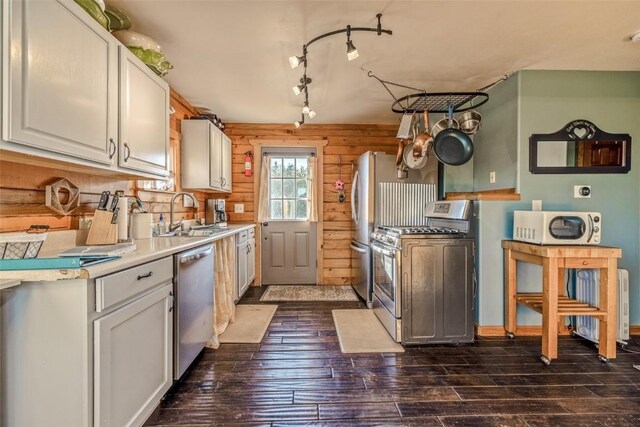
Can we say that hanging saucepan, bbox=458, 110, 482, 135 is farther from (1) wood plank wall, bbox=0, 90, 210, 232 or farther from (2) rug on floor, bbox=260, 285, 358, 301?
(1) wood plank wall, bbox=0, 90, 210, 232

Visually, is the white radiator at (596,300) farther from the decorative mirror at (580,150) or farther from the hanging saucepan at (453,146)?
the hanging saucepan at (453,146)

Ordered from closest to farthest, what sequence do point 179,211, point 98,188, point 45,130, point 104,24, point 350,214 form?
point 45,130, point 104,24, point 98,188, point 179,211, point 350,214

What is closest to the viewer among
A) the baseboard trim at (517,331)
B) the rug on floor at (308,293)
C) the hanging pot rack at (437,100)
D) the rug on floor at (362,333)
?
the rug on floor at (362,333)

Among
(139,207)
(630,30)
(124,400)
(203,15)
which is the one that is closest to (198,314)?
(124,400)

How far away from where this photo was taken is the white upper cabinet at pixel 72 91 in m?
1.16

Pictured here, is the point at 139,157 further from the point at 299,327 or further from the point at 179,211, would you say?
the point at 299,327

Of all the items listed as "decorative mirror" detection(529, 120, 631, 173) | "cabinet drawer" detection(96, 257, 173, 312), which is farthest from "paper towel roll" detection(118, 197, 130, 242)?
"decorative mirror" detection(529, 120, 631, 173)

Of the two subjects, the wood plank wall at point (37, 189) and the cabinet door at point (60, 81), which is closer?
the cabinet door at point (60, 81)

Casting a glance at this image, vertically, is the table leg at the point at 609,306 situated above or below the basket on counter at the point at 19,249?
below

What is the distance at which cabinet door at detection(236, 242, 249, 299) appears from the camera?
3496 mm

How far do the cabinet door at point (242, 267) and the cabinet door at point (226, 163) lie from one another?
2.88ft

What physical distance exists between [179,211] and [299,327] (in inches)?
71.1

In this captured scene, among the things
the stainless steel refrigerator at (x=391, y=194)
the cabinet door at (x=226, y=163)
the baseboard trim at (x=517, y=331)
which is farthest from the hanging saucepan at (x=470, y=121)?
the cabinet door at (x=226, y=163)

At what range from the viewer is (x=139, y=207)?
2.40 m
